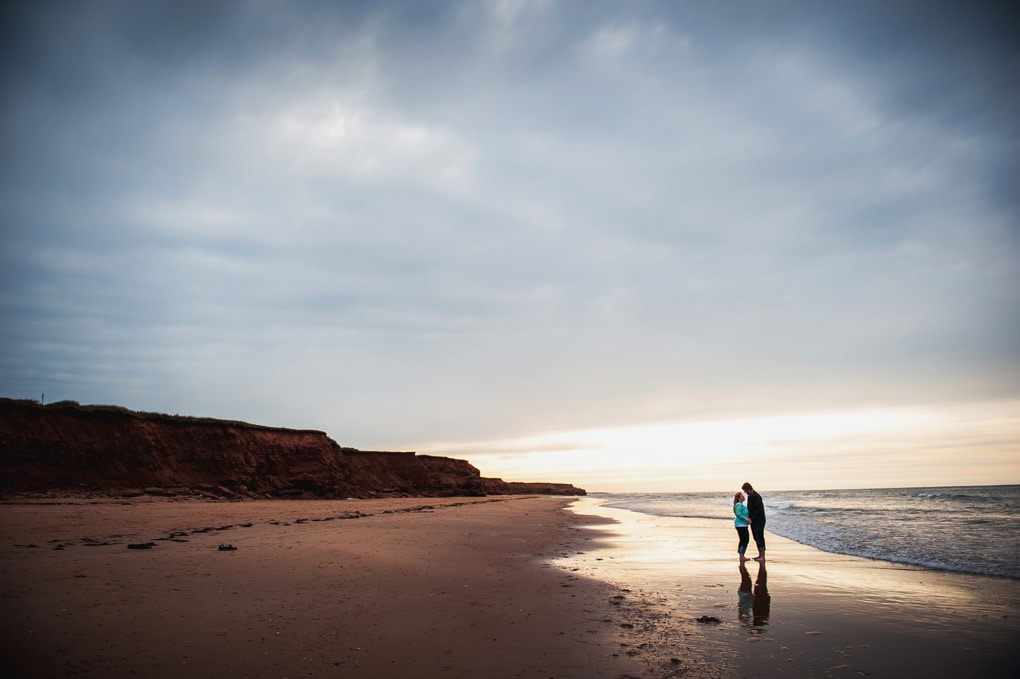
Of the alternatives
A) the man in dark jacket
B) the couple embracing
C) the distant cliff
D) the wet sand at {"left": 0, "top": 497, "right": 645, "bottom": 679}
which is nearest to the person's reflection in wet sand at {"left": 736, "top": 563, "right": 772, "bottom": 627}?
the wet sand at {"left": 0, "top": 497, "right": 645, "bottom": 679}

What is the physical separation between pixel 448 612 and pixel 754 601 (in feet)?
16.9

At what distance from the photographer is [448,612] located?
7.65 m

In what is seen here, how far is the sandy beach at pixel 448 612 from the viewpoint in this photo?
551cm

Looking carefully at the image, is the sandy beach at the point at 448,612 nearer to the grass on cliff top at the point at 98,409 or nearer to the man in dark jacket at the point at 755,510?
the man in dark jacket at the point at 755,510

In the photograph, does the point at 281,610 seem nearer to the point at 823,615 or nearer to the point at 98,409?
the point at 823,615

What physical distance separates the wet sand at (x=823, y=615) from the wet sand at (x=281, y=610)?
3.71ft

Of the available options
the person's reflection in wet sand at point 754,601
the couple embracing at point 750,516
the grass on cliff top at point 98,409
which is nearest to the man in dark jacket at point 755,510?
the couple embracing at point 750,516

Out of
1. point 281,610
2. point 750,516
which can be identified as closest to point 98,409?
point 281,610

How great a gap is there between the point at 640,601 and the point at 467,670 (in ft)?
14.4

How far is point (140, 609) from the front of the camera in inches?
260

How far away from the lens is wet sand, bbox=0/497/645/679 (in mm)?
5359

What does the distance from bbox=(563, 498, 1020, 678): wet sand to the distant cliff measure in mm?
24447

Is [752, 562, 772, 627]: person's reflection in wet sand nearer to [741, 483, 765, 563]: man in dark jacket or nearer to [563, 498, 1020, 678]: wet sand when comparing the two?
[563, 498, 1020, 678]: wet sand

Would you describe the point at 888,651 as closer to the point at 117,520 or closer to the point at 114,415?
the point at 117,520
